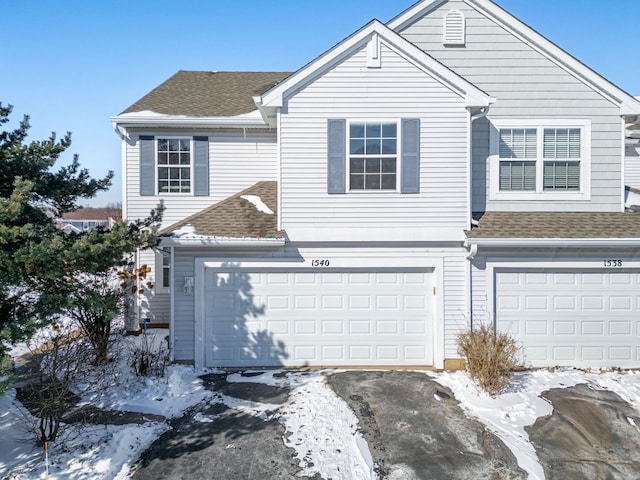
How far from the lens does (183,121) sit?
400 inches

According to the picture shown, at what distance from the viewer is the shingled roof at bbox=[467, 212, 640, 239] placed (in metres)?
8.03

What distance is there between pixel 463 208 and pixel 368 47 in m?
3.94

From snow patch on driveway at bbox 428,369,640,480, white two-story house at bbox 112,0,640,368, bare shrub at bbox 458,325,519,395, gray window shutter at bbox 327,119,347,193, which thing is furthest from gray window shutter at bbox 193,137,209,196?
bare shrub at bbox 458,325,519,395

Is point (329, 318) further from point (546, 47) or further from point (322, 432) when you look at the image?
point (546, 47)

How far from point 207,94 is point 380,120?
20.2 ft

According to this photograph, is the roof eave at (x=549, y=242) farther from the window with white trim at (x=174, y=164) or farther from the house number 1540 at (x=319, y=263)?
the window with white trim at (x=174, y=164)

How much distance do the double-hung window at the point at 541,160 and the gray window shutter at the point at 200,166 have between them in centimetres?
728

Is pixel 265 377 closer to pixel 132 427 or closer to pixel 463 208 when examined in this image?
pixel 132 427

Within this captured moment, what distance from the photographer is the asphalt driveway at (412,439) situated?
5039 millimetres

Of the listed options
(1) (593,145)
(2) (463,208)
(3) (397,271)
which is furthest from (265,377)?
(1) (593,145)

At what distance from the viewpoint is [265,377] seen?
780 centimetres

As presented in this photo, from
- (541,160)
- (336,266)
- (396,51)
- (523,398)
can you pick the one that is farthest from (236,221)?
(541,160)

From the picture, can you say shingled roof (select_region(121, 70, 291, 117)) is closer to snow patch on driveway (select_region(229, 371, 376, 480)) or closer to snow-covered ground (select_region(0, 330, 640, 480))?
snow-covered ground (select_region(0, 330, 640, 480))

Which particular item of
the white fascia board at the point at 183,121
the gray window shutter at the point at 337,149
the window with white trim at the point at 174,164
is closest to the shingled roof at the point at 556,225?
the gray window shutter at the point at 337,149
